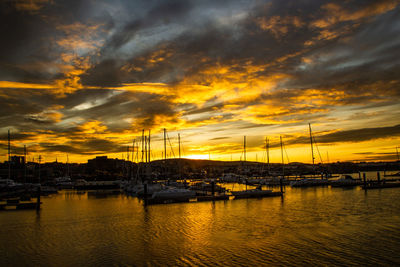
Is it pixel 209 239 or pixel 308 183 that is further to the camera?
pixel 308 183

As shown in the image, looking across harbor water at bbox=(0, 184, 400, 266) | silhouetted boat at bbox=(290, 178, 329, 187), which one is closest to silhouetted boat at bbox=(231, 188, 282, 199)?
harbor water at bbox=(0, 184, 400, 266)

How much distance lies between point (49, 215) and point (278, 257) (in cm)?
2760

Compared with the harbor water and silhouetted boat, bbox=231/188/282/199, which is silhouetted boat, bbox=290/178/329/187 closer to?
silhouetted boat, bbox=231/188/282/199

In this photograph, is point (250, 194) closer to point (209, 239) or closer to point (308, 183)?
point (209, 239)

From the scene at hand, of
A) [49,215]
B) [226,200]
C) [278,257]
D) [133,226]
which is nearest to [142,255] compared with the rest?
[278,257]

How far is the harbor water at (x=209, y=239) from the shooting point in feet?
50.8

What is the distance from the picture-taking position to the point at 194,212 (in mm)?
32938

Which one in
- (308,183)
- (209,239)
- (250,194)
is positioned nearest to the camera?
(209,239)

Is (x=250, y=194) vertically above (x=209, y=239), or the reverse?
(x=250, y=194)

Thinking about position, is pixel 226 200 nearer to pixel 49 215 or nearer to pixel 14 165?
pixel 49 215

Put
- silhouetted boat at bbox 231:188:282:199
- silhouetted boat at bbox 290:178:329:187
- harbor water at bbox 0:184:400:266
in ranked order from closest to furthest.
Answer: harbor water at bbox 0:184:400:266, silhouetted boat at bbox 231:188:282:199, silhouetted boat at bbox 290:178:329:187

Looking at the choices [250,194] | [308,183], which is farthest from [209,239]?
[308,183]

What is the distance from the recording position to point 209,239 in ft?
65.2

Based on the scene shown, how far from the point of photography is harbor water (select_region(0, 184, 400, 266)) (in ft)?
50.8
